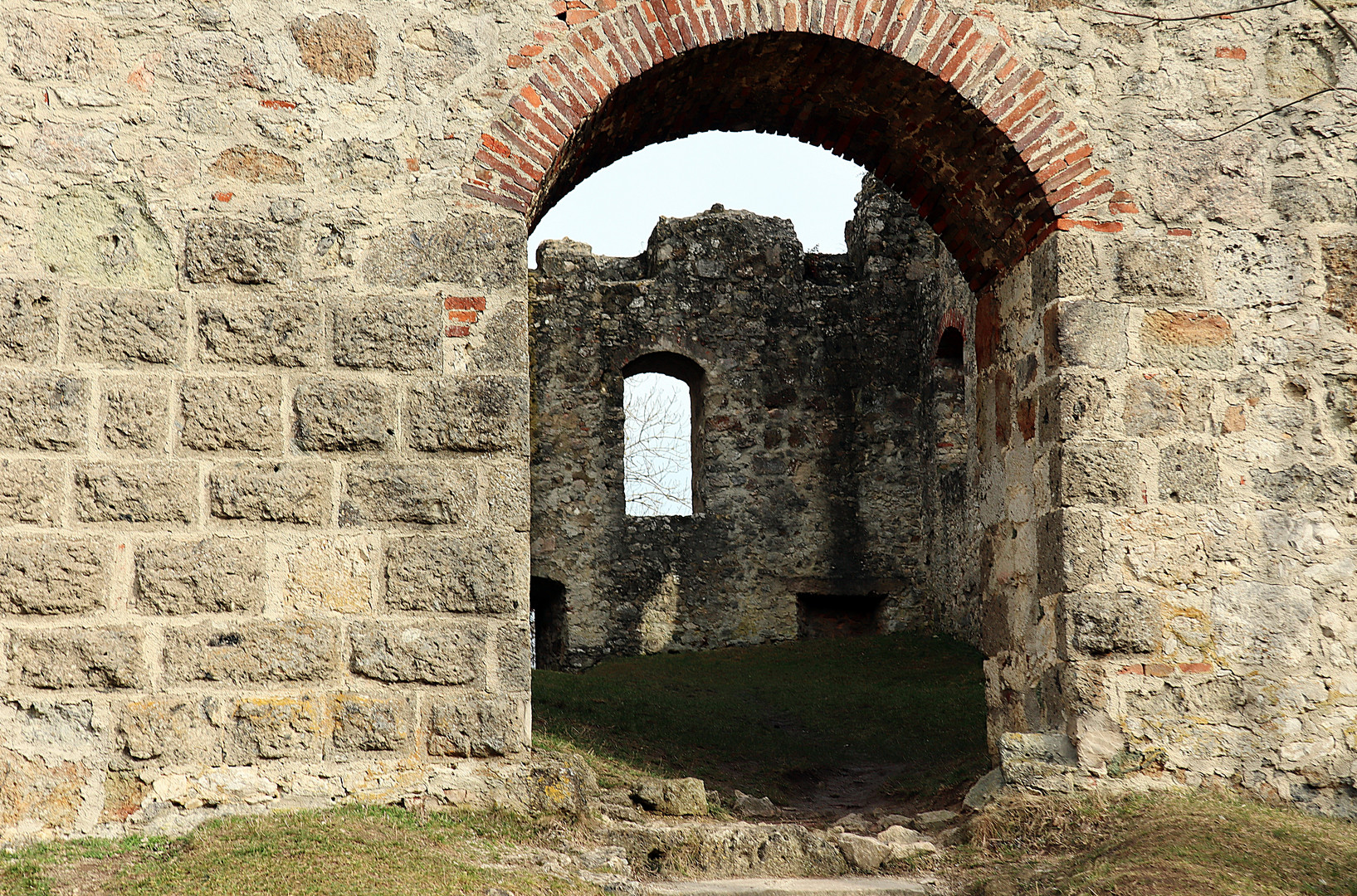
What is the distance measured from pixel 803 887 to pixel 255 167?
3.33 m

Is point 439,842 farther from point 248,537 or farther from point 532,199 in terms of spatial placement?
point 532,199

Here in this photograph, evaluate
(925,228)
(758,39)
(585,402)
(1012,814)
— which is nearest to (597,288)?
(585,402)

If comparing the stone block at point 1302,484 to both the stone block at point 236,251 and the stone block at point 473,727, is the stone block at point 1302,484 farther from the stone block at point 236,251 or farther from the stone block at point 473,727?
the stone block at point 236,251

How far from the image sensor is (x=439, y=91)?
452 cm

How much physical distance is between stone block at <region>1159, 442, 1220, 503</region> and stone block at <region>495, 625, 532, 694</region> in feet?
8.45

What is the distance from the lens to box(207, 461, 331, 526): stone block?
4.23 metres

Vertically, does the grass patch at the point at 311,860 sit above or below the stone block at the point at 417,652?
below

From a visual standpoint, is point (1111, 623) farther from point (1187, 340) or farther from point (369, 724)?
point (369, 724)

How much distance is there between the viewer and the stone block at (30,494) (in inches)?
162

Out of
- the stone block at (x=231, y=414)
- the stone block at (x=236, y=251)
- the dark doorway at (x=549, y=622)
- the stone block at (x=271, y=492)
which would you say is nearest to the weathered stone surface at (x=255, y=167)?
the stone block at (x=236, y=251)

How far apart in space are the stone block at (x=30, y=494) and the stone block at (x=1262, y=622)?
436 centimetres

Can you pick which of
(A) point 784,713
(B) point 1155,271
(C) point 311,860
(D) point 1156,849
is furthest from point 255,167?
(A) point 784,713

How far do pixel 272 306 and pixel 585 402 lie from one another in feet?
26.4

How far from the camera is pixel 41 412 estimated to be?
418 cm
